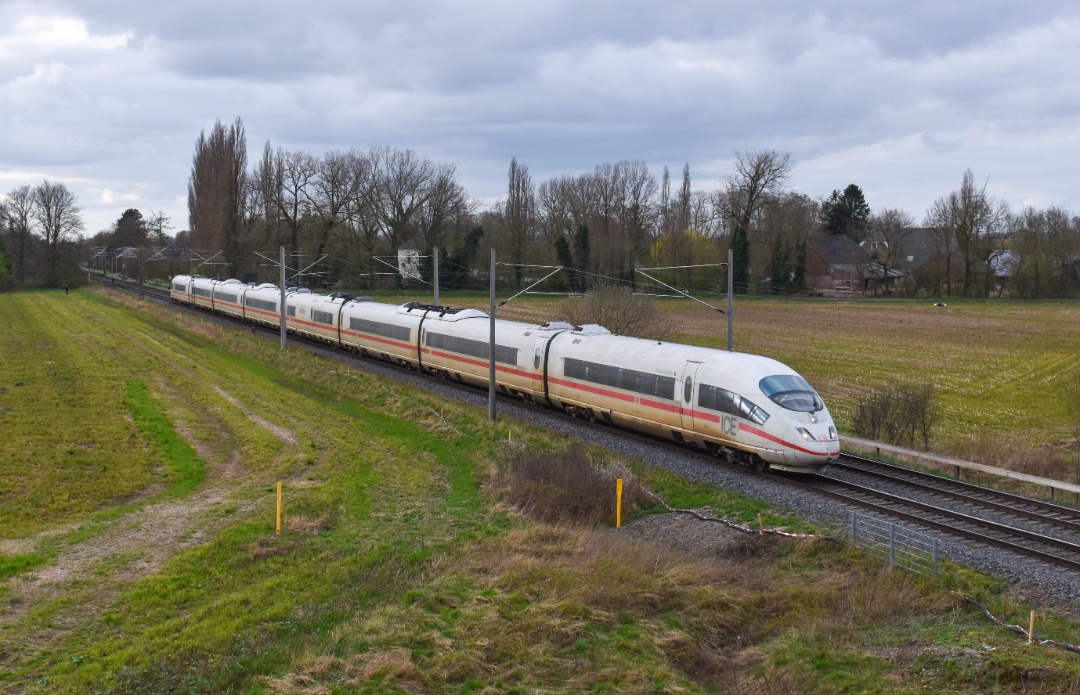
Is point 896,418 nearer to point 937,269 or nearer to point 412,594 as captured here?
point 412,594

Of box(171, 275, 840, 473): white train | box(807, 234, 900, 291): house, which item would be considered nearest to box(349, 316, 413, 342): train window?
box(171, 275, 840, 473): white train

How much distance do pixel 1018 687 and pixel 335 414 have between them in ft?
87.2

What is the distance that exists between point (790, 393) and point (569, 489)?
627 cm

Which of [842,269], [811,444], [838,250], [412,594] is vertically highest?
[838,250]

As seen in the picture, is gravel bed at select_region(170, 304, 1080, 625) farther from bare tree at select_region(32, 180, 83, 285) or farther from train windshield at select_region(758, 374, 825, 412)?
bare tree at select_region(32, 180, 83, 285)

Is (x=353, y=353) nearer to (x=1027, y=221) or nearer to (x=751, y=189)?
(x=751, y=189)

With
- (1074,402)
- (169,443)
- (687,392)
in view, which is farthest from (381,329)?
(1074,402)

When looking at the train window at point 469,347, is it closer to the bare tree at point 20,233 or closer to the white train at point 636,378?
the white train at point 636,378

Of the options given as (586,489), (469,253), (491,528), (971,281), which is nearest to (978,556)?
(586,489)

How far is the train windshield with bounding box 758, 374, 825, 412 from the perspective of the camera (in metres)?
22.2

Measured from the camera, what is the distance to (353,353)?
49875mm

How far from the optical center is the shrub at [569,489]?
19.8m

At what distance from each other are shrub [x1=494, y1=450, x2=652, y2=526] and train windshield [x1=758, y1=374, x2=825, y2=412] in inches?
159

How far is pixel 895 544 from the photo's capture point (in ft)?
53.2
